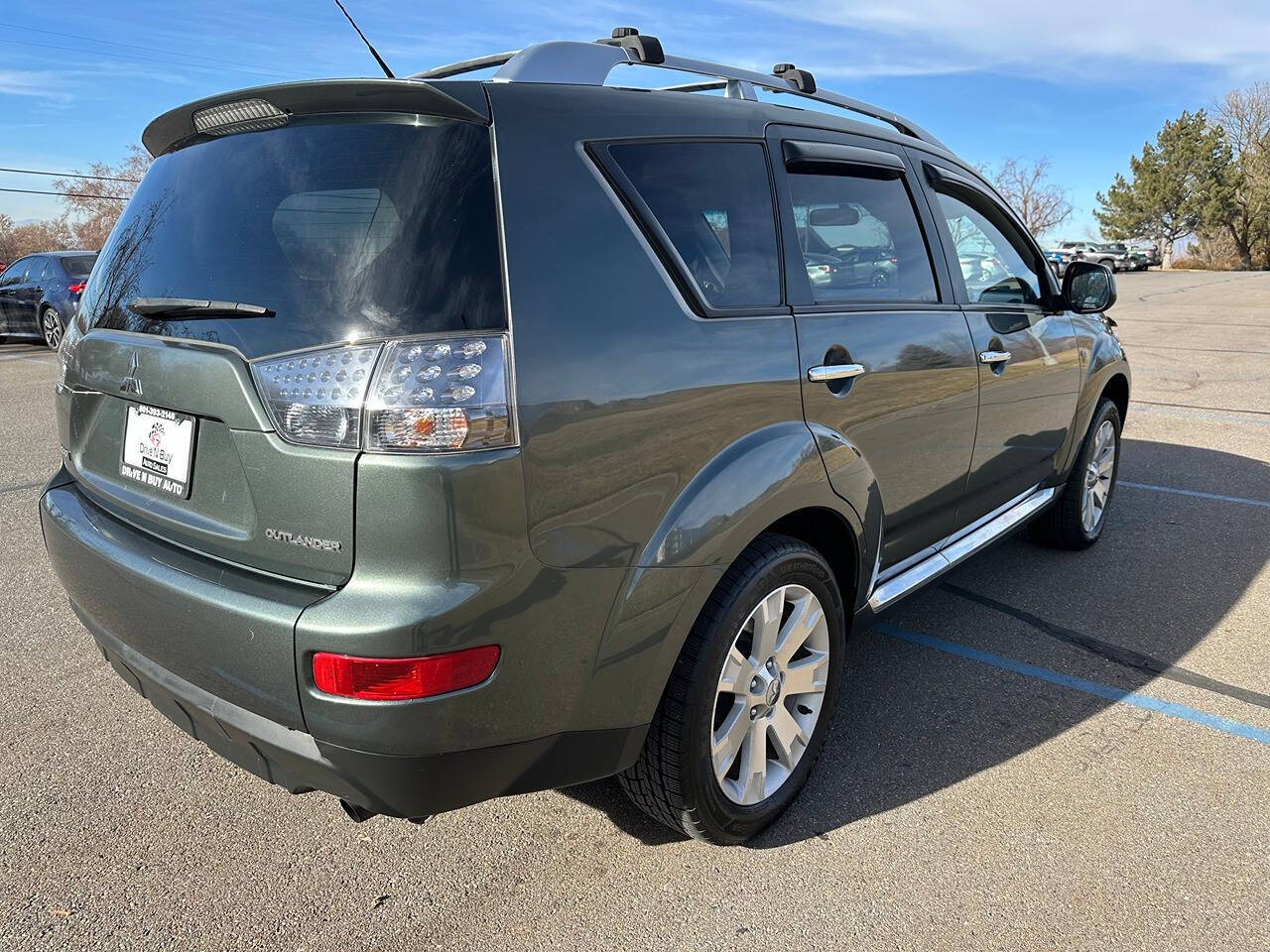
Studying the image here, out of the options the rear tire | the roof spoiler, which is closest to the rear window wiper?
the roof spoiler

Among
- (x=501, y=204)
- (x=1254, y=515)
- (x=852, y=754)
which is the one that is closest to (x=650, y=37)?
(x=501, y=204)

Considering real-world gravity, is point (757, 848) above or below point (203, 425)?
below

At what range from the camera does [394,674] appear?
1773 millimetres

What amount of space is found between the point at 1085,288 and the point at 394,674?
11.8ft

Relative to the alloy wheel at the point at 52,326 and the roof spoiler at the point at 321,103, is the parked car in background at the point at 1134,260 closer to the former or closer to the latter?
the alloy wheel at the point at 52,326

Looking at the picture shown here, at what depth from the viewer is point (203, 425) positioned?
200 cm

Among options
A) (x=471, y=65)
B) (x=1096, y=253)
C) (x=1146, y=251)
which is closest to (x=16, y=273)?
(x=471, y=65)

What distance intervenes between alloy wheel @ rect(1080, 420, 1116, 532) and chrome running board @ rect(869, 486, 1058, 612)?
16.0 inches

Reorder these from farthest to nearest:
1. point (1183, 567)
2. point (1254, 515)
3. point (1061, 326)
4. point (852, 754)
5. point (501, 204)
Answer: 1. point (1254, 515)
2. point (1183, 567)
3. point (1061, 326)
4. point (852, 754)
5. point (501, 204)

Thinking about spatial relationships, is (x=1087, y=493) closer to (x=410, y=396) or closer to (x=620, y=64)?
(x=620, y=64)

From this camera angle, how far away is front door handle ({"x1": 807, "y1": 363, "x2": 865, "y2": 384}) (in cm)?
254

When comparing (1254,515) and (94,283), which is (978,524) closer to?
(1254,515)

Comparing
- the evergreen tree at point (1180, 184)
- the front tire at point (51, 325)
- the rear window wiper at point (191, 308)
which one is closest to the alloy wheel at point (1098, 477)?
the rear window wiper at point (191, 308)

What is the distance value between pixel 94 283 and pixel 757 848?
234 centimetres
